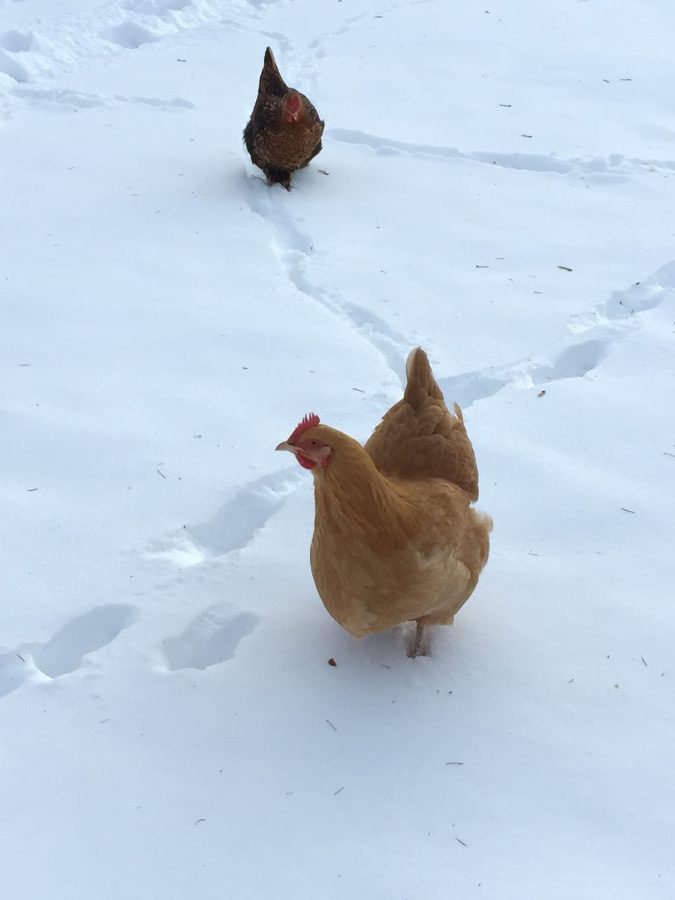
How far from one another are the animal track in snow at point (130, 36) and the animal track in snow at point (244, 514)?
5.40 meters

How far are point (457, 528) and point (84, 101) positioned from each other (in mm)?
5269

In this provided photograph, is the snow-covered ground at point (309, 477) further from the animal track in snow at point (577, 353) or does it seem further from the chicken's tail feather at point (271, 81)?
the chicken's tail feather at point (271, 81)

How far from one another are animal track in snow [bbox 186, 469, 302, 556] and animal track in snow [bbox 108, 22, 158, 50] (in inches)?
213

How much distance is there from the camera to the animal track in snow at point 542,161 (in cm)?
609

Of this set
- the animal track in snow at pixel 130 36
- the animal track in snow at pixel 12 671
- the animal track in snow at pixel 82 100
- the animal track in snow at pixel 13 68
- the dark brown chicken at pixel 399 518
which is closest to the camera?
the dark brown chicken at pixel 399 518

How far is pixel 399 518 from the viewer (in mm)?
2479

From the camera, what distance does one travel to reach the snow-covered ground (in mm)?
2328

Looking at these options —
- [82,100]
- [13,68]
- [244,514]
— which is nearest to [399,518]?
[244,514]

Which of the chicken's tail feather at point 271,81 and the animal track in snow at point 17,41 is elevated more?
the chicken's tail feather at point 271,81

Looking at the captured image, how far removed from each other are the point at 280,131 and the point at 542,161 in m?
1.83

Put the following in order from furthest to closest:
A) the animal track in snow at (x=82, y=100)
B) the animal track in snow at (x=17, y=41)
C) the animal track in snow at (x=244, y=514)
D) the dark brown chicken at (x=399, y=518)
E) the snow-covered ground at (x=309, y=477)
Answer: the animal track in snow at (x=17, y=41) < the animal track in snow at (x=82, y=100) < the animal track in snow at (x=244, y=514) < the dark brown chicken at (x=399, y=518) < the snow-covered ground at (x=309, y=477)

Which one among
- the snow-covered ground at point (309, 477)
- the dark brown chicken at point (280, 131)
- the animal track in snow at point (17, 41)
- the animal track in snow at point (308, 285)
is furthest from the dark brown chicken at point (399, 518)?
the animal track in snow at point (17, 41)

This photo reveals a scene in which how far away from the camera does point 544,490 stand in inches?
138

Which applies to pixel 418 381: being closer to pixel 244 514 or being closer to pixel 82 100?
pixel 244 514
